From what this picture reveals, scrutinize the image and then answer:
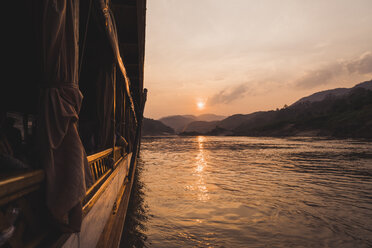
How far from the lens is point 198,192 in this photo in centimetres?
719

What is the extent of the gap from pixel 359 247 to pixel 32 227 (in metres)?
4.73

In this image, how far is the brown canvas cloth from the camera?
1761mm

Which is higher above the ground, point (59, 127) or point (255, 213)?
point (59, 127)

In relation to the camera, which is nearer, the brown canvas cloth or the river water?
the brown canvas cloth

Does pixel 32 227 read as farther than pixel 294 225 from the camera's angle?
No

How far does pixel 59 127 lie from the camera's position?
6.00ft

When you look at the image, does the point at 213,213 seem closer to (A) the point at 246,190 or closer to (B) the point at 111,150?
(A) the point at 246,190

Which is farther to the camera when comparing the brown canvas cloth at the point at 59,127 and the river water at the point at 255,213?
the river water at the point at 255,213

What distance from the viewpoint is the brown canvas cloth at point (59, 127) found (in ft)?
5.78

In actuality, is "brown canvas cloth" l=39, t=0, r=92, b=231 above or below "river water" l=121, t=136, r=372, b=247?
above

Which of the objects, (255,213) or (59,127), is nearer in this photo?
(59,127)

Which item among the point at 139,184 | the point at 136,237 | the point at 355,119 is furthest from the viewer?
the point at 355,119

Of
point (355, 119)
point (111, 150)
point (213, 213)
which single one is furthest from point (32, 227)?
point (355, 119)

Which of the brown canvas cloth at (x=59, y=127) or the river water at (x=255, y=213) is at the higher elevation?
the brown canvas cloth at (x=59, y=127)
